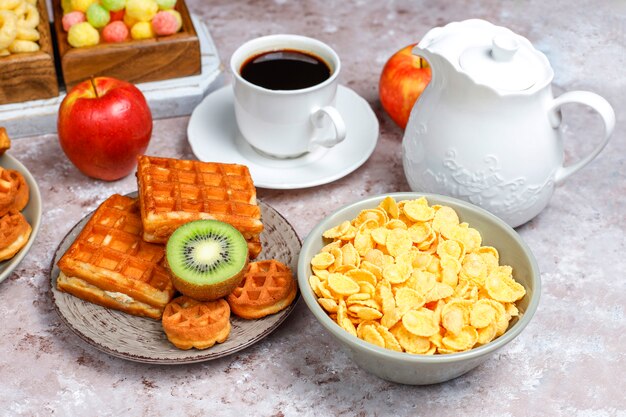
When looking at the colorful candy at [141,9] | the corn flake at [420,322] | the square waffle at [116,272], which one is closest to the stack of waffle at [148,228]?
the square waffle at [116,272]

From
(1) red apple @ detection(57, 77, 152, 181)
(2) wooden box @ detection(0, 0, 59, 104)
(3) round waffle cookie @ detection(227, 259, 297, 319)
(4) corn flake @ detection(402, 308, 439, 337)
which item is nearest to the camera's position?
(4) corn flake @ detection(402, 308, 439, 337)

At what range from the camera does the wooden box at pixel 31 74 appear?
55.7 inches

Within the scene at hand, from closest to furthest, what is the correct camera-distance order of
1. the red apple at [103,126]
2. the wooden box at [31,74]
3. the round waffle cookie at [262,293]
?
1. the round waffle cookie at [262,293]
2. the red apple at [103,126]
3. the wooden box at [31,74]

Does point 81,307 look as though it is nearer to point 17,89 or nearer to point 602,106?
point 17,89

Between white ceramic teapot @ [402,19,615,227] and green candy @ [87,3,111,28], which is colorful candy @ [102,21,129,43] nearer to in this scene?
green candy @ [87,3,111,28]

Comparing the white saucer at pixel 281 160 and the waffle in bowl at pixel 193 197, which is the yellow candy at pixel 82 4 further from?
the waffle in bowl at pixel 193 197

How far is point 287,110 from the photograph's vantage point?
1.32 metres

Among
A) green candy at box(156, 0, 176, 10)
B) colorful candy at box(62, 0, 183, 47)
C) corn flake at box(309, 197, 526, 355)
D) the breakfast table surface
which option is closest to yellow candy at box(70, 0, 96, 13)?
colorful candy at box(62, 0, 183, 47)

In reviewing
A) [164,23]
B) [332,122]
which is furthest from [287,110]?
[164,23]

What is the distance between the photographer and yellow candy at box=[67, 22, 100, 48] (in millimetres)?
1457

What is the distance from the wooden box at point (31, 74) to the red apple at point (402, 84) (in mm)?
648

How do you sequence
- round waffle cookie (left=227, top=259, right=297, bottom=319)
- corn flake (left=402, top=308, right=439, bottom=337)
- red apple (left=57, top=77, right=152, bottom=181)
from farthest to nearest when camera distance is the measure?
1. red apple (left=57, top=77, right=152, bottom=181)
2. round waffle cookie (left=227, top=259, right=297, bottom=319)
3. corn flake (left=402, top=308, right=439, bottom=337)

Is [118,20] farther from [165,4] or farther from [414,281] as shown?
[414,281]

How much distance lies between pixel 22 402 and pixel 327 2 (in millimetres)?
1250
